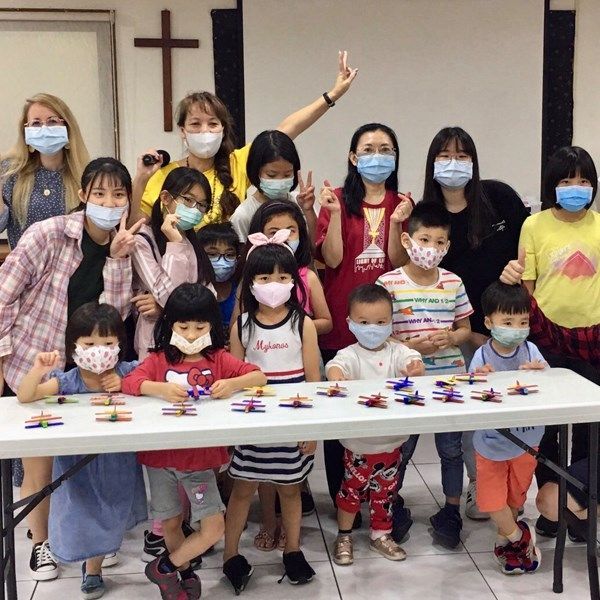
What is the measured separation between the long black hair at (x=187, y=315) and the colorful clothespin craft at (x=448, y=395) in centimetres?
65

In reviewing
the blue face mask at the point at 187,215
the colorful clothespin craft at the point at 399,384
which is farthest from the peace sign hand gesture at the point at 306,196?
the colorful clothespin craft at the point at 399,384

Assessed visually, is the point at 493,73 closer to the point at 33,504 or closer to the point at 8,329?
the point at 8,329

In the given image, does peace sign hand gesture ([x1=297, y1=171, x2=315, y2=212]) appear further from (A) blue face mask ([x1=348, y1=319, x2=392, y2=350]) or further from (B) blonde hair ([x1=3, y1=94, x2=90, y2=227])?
(B) blonde hair ([x1=3, y1=94, x2=90, y2=227])

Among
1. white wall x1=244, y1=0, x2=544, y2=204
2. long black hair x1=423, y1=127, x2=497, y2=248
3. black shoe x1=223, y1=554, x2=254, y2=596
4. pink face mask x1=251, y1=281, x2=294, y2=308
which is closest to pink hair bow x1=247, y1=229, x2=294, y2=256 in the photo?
pink face mask x1=251, y1=281, x2=294, y2=308

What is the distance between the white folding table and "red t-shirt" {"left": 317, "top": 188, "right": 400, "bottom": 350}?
0.60 metres

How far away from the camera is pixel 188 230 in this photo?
105 inches

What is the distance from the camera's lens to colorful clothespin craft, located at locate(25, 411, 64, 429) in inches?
78.9

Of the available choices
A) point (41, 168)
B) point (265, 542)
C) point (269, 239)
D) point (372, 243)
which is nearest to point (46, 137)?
point (41, 168)

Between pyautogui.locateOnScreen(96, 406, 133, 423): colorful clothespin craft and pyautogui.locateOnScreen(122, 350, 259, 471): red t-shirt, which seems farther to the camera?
pyautogui.locateOnScreen(122, 350, 259, 471): red t-shirt

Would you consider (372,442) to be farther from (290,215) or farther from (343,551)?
(290,215)

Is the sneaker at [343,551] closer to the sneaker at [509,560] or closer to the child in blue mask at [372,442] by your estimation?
the child in blue mask at [372,442]

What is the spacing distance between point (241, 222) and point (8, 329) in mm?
870

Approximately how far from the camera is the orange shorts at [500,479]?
8.28ft

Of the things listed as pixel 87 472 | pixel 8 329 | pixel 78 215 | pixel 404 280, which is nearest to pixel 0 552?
pixel 87 472
